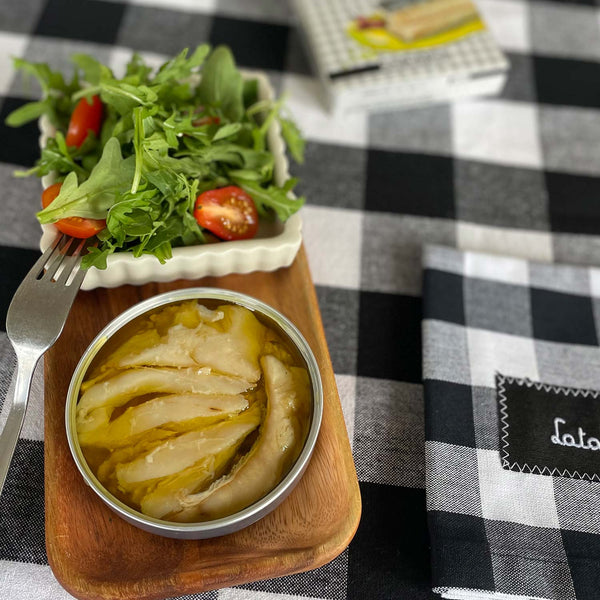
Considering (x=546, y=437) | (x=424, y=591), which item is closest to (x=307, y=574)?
(x=424, y=591)

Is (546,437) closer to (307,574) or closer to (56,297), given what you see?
(307,574)

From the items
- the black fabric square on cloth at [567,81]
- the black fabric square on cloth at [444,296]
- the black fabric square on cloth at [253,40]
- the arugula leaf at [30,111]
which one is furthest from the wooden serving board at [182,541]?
the black fabric square on cloth at [567,81]

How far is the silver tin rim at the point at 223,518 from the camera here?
0.75 m

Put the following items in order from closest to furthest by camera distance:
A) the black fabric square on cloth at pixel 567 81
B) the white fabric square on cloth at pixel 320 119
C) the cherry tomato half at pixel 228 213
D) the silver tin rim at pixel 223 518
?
the silver tin rim at pixel 223 518
the cherry tomato half at pixel 228 213
the white fabric square on cloth at pixel 320 119
the black fabric square on cloth at pixel 567 81

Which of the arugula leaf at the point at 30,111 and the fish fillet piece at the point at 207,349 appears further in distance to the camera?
the arugula leaf at the point at 30,111

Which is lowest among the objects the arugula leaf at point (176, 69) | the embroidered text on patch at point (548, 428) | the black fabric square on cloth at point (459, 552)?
the black fabric square on cloth at point (459, 552)

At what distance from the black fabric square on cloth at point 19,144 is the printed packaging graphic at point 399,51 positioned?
62 centimetres

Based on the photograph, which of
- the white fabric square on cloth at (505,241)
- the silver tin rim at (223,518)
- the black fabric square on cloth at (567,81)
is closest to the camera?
the silver tin rim at (223,518)

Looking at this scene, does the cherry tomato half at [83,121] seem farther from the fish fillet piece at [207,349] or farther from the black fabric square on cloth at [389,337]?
the black fabric square on cloth at [389,337]

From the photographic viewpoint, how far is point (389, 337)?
110cm

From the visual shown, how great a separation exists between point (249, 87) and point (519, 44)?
78cm

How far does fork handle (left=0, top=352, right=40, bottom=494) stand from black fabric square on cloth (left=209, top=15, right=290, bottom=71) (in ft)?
2.93

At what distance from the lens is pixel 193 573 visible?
0.78 m

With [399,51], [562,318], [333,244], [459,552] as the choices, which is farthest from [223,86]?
[459,552]
